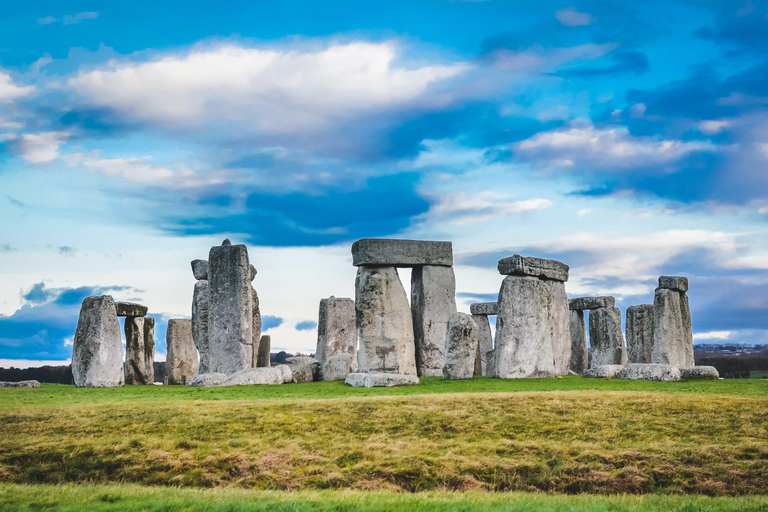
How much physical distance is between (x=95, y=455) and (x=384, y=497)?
14.6ft

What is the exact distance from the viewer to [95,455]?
11.1 m

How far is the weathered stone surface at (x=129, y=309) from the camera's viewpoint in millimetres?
22448

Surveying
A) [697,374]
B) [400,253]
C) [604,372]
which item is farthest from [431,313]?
[697,374]

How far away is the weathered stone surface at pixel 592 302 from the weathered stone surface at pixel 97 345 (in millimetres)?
16387

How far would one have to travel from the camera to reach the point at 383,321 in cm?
2092

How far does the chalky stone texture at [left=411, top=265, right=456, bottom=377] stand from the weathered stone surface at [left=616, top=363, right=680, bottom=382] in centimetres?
518

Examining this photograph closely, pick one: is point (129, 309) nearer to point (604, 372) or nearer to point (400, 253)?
point (400, 253)

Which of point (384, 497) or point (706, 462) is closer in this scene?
point (384, 497)

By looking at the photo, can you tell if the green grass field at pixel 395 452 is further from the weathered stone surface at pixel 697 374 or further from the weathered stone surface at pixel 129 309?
the weathered stone surface at pixel 129 309

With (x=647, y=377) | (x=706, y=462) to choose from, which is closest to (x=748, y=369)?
(x=647, y=377)

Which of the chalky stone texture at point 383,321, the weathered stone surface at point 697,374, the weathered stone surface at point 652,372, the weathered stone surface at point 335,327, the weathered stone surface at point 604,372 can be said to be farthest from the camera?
the weathered stone surface at point 335,327

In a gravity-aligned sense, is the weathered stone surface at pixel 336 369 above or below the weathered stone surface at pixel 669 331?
below

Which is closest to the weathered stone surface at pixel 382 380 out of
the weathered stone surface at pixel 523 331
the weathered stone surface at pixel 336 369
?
the weathered stone surface at pixel 523 331

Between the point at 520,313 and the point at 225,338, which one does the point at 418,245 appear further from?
the point at 225,338
